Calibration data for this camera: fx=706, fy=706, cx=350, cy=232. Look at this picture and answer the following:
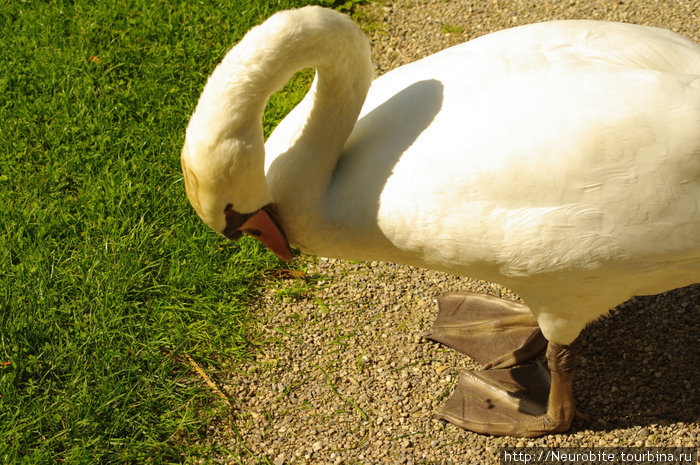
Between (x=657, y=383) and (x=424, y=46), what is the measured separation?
10.3 ft

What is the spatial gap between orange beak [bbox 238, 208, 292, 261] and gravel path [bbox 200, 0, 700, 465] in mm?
889

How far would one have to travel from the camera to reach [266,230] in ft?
10.1

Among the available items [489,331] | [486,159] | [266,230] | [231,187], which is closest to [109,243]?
[266,230]

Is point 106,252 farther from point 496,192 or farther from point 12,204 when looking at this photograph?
point 496,192

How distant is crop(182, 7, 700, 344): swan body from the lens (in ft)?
8.53

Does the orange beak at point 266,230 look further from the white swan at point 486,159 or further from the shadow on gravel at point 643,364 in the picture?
the shadow on gravel at point 643,364

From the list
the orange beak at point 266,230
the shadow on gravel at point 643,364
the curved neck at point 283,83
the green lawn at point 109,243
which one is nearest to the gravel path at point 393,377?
the shadow on gravel at point 643,364

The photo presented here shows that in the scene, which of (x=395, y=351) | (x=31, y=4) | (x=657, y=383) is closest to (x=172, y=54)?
(x=31, y=4)

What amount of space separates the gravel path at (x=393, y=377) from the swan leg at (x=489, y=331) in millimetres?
84

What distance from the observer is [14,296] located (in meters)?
3.72

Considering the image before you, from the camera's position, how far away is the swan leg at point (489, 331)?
151 inches

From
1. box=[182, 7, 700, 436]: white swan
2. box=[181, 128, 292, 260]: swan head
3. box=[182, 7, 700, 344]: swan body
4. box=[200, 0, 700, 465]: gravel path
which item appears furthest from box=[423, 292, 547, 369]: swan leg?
box=[181, 128, 292, 260]: swan head

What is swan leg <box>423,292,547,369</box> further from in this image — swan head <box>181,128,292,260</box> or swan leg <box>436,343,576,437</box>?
swan head <box>181,128,292,260</box>

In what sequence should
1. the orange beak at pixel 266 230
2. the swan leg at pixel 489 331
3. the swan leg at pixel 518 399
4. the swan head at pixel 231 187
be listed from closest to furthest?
the swan head at pixel 231 187, the orange beak at pixel 266 230, the swan leg at pixel 518 399, the swan leg at pixel 489 331
